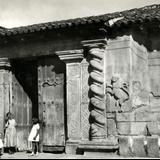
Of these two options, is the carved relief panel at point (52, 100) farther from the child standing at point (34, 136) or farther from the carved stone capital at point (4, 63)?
the carved stone capital at point (4, 63)

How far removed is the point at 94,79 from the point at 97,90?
13.0 inches

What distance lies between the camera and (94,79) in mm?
11750

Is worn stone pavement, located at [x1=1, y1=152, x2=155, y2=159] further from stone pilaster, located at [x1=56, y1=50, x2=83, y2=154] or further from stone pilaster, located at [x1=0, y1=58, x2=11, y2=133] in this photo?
stone pilaster, located at [x1=0, y1=58, x2=11, y2=133]

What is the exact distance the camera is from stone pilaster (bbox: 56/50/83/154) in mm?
12094

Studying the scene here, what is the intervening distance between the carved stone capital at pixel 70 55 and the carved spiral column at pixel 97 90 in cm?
35

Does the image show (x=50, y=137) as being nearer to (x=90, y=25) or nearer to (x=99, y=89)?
(x=99, y=89)

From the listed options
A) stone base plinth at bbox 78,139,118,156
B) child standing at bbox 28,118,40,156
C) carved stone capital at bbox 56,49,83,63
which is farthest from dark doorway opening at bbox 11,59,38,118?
stone base plinth at bbox 78,139,118,156

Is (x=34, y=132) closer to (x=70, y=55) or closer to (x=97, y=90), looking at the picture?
(x=97, y=90)

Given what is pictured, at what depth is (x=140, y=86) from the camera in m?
11.9

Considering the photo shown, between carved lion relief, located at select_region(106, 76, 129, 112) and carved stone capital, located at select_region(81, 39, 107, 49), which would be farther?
carved stone capital, located at select_region(81, 39, 107, 49)

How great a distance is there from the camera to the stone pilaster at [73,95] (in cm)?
1209

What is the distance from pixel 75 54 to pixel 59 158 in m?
3.05

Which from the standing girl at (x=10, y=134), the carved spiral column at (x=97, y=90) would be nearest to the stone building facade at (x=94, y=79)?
the carved spiral column at (x=97, y=90)

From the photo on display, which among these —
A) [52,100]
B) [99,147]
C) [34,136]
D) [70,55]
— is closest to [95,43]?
[70,55]
